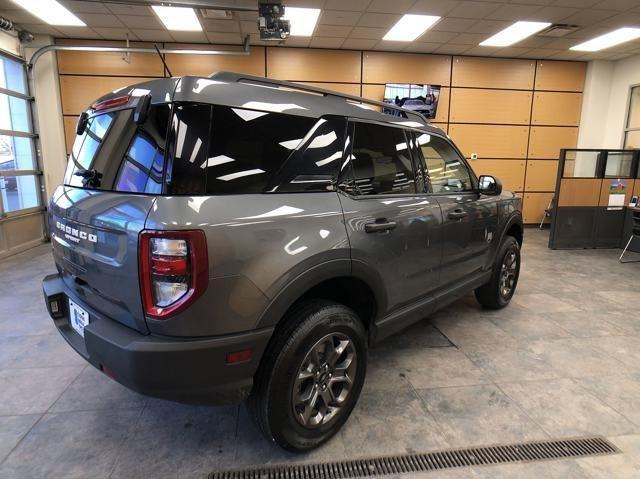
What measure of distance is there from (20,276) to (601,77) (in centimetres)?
1125

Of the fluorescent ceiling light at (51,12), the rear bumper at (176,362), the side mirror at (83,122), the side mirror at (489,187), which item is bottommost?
the rear bumper at (176,362)

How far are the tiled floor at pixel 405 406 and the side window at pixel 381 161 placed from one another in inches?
48.6

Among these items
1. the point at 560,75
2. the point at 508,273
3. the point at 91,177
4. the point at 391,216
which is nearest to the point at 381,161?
the point at 391,216

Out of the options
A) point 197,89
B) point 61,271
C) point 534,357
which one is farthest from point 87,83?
point 534,357

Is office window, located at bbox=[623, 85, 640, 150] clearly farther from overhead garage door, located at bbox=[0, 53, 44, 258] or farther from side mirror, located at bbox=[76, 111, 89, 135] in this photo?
overhead garage door, located at bbox=[0, 53, 44, 258]

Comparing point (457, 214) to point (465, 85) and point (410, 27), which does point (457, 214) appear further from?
point (465, 85)

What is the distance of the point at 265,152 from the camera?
1583 mm

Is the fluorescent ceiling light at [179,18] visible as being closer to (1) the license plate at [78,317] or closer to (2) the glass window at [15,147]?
(2) the glass window at [15,147]

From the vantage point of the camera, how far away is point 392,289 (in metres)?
2.19

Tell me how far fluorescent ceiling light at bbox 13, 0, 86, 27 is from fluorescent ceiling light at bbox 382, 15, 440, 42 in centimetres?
518

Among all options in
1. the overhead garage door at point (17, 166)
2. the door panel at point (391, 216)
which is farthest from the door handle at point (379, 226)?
the overhead garage door at point (17, 166)

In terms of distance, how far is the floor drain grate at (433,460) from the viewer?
1718 millimetres

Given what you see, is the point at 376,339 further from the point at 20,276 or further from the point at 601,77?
the point at 601,77

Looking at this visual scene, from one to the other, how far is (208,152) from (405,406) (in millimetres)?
1746
